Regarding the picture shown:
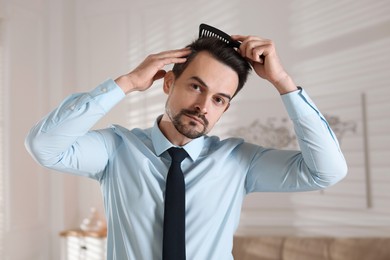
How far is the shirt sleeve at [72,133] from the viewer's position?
1104 millimetres

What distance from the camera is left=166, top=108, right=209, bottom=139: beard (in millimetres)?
1161

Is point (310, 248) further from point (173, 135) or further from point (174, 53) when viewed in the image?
point (174, 53)

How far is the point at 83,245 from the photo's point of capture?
3363 millimetres

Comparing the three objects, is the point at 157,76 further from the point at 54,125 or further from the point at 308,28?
the point at 308,28

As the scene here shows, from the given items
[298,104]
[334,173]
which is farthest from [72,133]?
[334,173]

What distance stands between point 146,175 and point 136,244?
7.4 inches

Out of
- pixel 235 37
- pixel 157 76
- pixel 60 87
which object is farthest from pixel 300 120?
pixel 60 87

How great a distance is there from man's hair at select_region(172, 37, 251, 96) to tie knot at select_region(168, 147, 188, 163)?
22cm

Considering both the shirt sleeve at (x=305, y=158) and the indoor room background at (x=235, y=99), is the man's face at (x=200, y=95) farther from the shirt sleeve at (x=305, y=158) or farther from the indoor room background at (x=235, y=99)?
the indoor room background at (x=235, y=99)

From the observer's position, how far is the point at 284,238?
9.94 ft

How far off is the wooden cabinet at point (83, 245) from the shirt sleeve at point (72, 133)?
2.25 metres

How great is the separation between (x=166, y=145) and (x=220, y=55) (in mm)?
302

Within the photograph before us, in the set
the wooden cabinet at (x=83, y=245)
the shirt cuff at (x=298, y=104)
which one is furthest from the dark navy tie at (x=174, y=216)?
the wooden cabinet at (x=83, y=245)

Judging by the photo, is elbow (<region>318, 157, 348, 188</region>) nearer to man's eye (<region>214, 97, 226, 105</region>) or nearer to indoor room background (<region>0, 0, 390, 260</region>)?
man's eye (<region>214, 97, 226, 105</region>)
